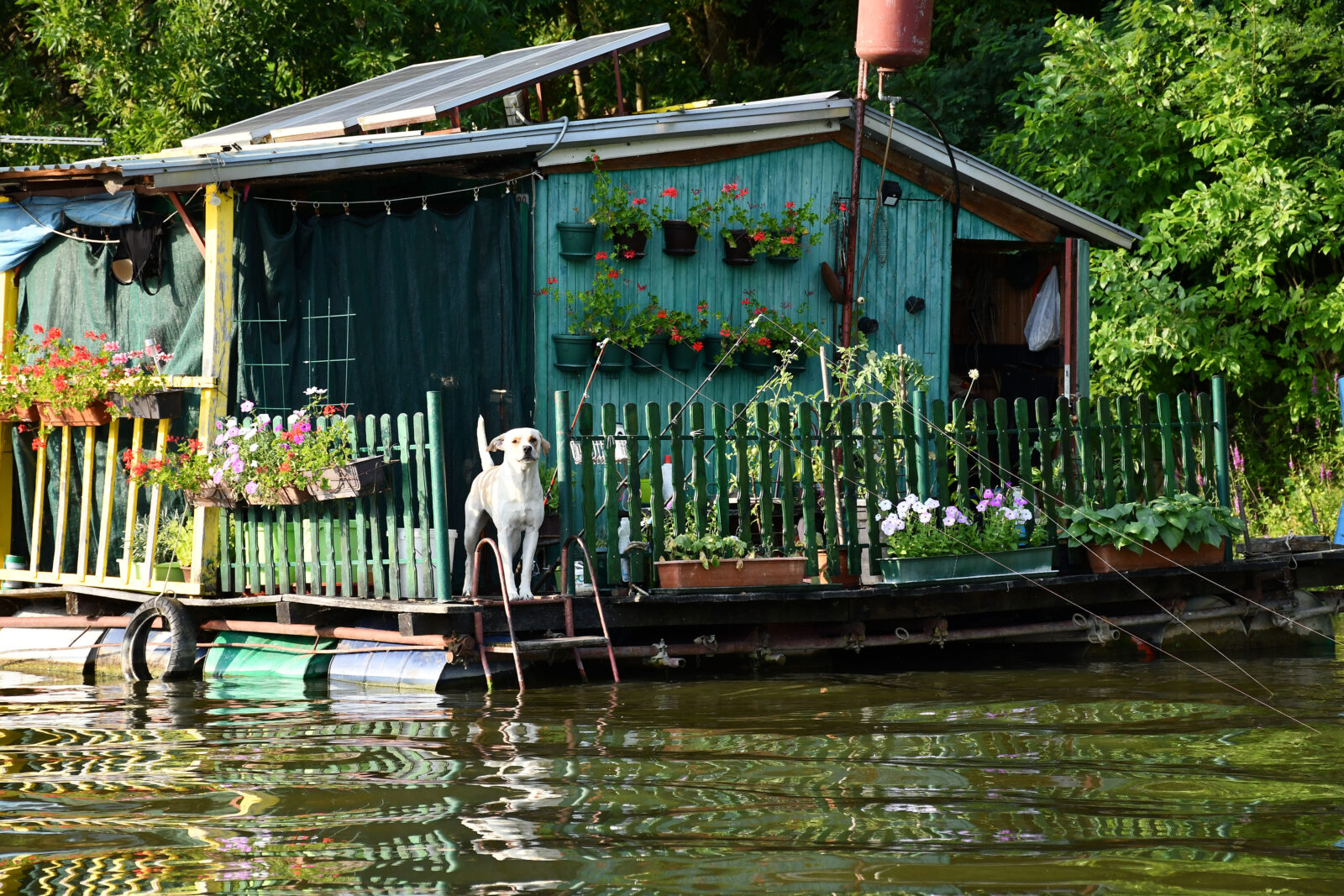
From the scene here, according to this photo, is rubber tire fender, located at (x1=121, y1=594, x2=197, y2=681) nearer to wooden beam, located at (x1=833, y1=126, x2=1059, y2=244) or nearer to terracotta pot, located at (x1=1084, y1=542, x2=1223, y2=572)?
terracotta pot, located at (x1=1084, y1=542, x2=1223, y2=572)

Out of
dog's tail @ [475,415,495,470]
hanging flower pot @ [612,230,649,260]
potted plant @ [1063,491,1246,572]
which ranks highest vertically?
hanging flower pot @ [612,230,649,260]

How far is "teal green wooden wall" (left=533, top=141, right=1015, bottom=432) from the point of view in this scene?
10273mm

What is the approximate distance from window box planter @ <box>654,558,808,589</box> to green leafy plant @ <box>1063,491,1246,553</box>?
196 cm

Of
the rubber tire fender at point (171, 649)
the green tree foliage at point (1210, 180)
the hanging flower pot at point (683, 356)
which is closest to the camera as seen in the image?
the rubber tire fender at point (171, 649)

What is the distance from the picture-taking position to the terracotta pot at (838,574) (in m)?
8.88

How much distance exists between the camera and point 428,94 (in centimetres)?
1134

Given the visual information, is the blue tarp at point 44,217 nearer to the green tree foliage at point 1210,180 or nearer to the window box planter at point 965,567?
the window box planter at point 965,567

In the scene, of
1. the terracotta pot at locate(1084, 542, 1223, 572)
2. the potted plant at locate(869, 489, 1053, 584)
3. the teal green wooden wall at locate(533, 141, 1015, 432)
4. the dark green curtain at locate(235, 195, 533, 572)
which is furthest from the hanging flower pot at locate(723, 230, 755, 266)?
the terracotta pot at locate(1084, 542, 1223, 572)

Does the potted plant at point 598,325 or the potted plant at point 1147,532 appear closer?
the potted plant at point 1147,532

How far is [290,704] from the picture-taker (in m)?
7.97

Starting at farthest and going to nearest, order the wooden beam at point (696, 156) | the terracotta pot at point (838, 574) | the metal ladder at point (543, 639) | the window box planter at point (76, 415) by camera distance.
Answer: the wooden beam at point (696, 156) < the window box planter at point (76, 415) < the terracotta pot at point (838, 574) < the metal ladder at point (543, 639)

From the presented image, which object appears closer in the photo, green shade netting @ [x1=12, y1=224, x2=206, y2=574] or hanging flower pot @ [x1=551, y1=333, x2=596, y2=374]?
green shade netting @ [x1=12, y1=224, x2=206, y2=574]

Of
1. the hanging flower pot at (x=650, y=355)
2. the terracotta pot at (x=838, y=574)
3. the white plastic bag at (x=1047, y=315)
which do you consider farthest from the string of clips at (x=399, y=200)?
the white plastic bag at (x=1047, y=315)

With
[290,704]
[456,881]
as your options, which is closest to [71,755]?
[290,704]
